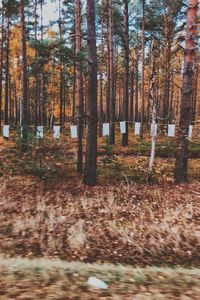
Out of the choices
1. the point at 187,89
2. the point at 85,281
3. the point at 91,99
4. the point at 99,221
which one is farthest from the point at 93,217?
the point at 187,89

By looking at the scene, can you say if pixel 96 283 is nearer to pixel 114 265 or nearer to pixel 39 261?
pixel 114 265

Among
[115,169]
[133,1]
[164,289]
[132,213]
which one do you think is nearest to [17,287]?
[164,289]

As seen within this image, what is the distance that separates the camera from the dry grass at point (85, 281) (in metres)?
4.82

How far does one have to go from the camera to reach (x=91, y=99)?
9586 mm

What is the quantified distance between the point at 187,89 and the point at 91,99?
2.86 meters

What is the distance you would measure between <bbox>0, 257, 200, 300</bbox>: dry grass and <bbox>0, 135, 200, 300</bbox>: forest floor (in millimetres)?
17

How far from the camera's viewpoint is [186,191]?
29.7 feet

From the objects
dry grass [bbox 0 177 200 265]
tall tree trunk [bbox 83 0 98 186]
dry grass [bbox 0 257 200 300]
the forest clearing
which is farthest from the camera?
tall tree trunk [bbox 83 0 98 186]

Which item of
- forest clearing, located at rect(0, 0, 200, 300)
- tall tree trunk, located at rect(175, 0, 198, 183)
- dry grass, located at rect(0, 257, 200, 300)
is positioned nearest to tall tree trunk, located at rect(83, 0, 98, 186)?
forest clearing, located at rect(0, 0, 200, 300)

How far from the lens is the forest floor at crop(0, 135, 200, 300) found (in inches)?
212

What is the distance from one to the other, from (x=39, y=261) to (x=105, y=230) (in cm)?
184

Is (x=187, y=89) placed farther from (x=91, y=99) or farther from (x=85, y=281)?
(x=85, y=281)

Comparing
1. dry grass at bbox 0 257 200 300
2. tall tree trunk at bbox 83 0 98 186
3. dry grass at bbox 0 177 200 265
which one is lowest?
dry grass at bbox 0 257 200 300

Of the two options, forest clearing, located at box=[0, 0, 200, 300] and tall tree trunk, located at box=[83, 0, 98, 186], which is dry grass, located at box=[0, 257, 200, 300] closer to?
forest clearing, located at box=[0, 0, 200, 300]
